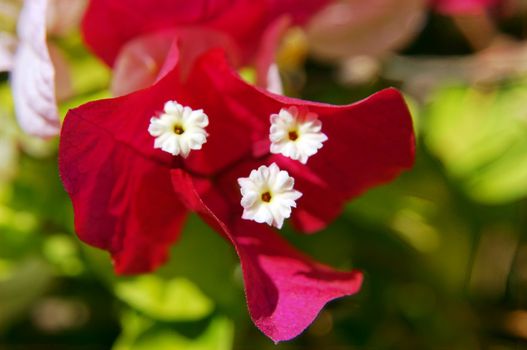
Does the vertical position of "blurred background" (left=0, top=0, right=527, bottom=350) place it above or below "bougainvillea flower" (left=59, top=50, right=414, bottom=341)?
below

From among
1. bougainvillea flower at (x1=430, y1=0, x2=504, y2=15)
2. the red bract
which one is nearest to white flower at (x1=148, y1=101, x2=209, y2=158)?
the red bract

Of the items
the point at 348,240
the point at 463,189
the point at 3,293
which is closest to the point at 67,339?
the point at 3,293

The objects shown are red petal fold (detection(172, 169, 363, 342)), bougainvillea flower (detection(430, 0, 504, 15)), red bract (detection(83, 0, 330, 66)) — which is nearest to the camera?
red petal fold (detection(172, 169, 363, 342))

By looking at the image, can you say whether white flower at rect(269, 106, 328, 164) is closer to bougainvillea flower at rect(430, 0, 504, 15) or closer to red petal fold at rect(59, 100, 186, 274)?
red petal fold at rect(59, 100, 186, 274)

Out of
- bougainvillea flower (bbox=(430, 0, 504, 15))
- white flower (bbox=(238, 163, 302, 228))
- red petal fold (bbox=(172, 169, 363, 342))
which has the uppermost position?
white flower (bbox=(238, 163, 302, 228))

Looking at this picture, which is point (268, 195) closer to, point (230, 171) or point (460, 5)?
point (230, 171)

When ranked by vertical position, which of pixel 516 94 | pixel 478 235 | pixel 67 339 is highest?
pixel 516 94

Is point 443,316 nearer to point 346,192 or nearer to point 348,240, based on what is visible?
point 348,240

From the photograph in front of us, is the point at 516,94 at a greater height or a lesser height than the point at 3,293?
greater

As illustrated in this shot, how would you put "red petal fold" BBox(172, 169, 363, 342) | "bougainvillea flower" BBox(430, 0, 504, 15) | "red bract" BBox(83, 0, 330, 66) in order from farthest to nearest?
"bougainvillea flower" BBox(430, 0, 504, 15) < "red bract" BBox(83, 0, 330, 66) < "red petal fold" BBox(172, 169, 363, 342)
